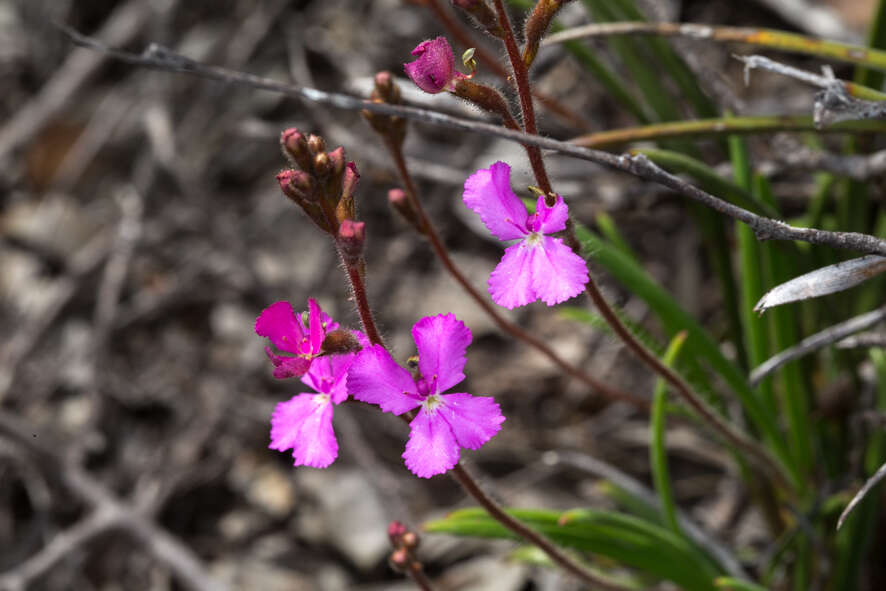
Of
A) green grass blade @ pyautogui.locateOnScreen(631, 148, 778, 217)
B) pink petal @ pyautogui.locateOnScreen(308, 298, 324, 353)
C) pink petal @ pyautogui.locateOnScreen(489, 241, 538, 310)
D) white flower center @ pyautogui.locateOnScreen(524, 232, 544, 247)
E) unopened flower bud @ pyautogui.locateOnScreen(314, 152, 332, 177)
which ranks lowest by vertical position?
green grass blade @ pyautogui.locateOnScreen(631, 148, 778, 217)

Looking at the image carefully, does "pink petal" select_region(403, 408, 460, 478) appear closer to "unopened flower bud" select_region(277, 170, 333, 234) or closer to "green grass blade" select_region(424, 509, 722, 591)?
"unopened flower bud" select_region(277, 170, 333, 234)

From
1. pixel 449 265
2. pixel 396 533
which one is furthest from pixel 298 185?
pixel 396 533

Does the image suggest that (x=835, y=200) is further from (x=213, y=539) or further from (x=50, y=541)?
(x=50, y=541)

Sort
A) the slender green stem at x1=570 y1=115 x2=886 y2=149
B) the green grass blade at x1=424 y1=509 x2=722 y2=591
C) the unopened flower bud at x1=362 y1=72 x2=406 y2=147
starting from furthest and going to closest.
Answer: the slender green stem at x1=570 y1=115 x2=886 y2=149
the green grass blade at x1=424 y1=509 x2=722 y2=591
the unopened flower bud at x1=362 y1=72 x2=406 y2=147

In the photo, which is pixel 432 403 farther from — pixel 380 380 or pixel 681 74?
pixel 681 74

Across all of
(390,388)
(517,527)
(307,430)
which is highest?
(390,388)

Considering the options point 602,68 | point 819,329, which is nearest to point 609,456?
point 819,329

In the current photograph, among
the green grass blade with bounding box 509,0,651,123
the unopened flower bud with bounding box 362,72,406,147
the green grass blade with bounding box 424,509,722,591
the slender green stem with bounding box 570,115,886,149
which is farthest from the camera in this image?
the green grass blade with bounding box 509,0,651,123

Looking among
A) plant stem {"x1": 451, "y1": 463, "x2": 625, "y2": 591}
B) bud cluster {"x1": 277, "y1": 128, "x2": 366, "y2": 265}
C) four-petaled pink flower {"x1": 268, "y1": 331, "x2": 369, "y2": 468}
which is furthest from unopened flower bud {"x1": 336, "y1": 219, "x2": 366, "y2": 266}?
plant stem {"x1": 451, "y1": 463, "x2": 625, "y2": 591}
